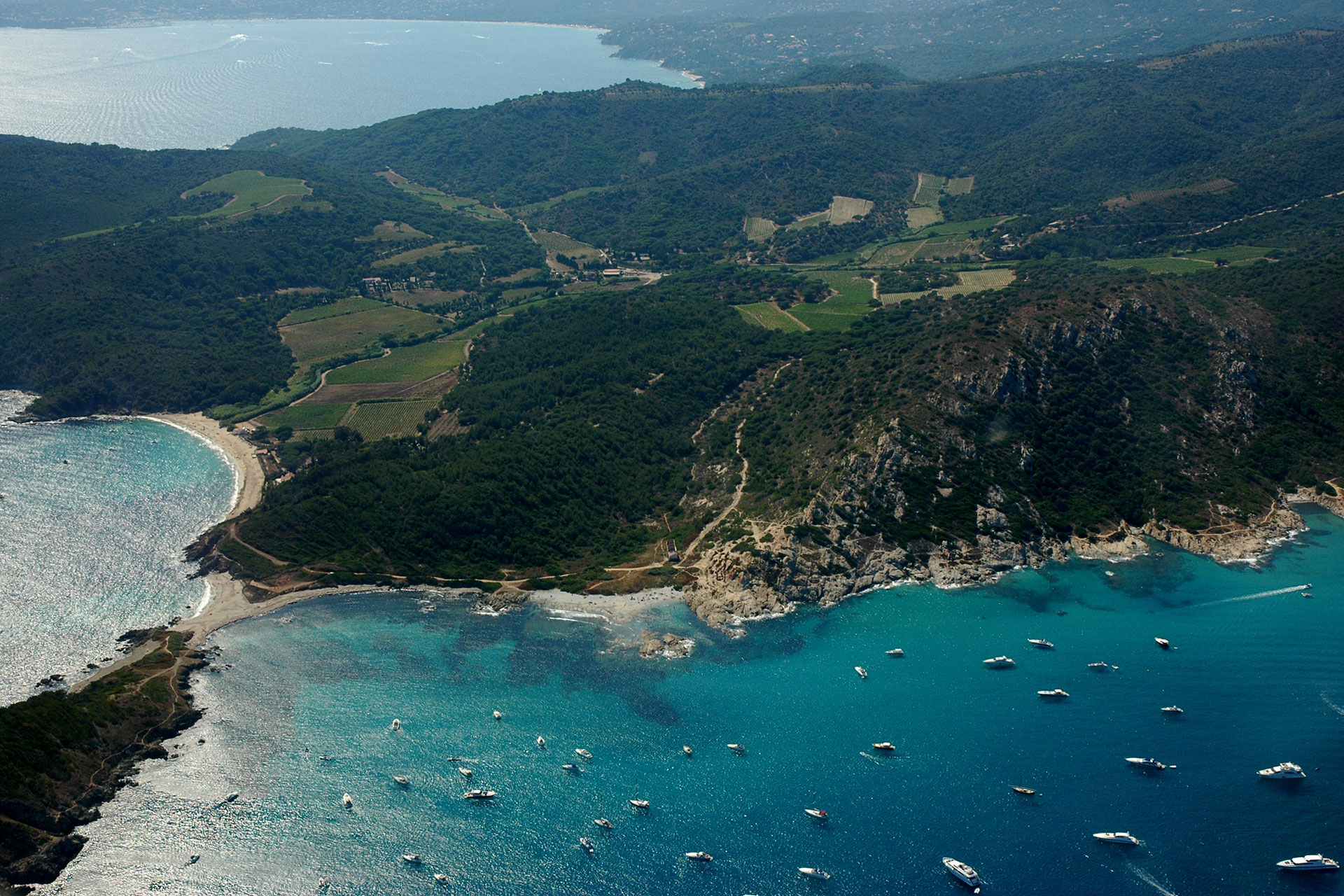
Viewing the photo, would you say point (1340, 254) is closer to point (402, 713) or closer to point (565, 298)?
point (565, 298)

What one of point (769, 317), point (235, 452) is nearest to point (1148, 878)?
point (769, 317)

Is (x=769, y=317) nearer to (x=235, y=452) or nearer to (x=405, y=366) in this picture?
(x=405, y=366)

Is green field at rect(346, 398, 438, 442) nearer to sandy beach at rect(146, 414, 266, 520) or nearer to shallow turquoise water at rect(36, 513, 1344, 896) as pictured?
sandy beach at rect(146, 414, 266, 520)

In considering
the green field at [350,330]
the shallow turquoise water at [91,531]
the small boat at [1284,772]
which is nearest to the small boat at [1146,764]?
the small boat at [1284,772]

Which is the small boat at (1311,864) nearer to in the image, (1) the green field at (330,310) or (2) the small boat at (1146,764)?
(2) the small boat at (1146,764)

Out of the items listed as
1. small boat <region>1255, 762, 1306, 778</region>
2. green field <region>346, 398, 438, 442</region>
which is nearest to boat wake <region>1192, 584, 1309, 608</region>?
small boat <region>1255, 762, 1306, 778</region>

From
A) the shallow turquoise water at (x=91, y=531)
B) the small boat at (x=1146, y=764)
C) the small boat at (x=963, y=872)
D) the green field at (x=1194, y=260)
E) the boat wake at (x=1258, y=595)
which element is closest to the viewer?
the small boat at (x=963, y=872)
